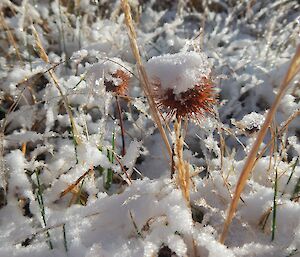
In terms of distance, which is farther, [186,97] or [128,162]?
[128,162]

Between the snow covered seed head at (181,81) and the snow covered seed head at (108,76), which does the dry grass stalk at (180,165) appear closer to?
the snow covered seed head at (181,81)

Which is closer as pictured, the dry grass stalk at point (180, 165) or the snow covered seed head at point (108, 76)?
the dry grass stalk at point (180, 165)

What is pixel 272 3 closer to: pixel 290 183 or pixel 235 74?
pixel 235 74

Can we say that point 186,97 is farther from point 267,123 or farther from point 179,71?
point 267,123

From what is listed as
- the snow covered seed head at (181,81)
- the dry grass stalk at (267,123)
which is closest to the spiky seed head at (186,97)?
the snow covered seed head at (181,81)

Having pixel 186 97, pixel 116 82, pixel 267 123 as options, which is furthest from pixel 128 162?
pixel 267 123

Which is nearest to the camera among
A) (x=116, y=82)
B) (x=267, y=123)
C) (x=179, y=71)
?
(x=267, y=123)

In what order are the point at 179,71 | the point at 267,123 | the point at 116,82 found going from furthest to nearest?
the point at 116,82 → the point at 179,71 → the point at 267,123

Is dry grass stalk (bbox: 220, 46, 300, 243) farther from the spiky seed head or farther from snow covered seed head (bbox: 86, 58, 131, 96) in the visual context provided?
snow covered seed head (bbox: 86, 58, 131, 96)
